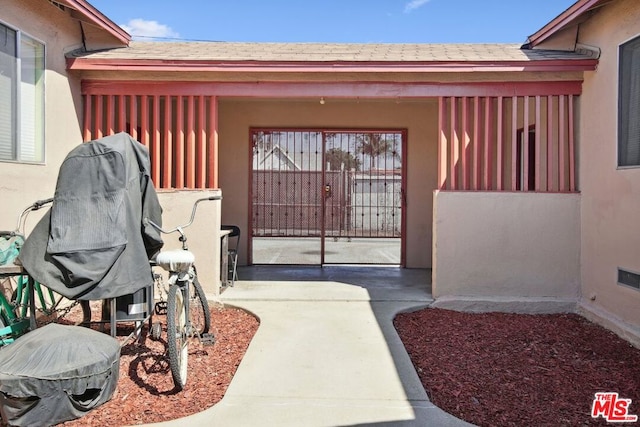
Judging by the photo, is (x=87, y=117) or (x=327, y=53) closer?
(x=87, y=117)

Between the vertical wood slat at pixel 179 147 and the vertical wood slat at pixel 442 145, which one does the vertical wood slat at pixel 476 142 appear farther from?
the vertical wood slat at pixel 179 147

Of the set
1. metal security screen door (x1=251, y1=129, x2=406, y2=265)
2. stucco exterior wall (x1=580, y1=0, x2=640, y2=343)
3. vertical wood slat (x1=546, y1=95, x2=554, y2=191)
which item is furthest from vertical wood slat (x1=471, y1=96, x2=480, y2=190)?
metal security screen door (x1=251, y1=129, x2=406, y2=265)

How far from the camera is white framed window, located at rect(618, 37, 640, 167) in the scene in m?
4.66

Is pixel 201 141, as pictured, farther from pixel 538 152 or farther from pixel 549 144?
pixel 549 144

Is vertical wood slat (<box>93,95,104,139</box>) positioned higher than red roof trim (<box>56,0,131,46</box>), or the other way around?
red roof trim (<box>56,0,131,46</box>)

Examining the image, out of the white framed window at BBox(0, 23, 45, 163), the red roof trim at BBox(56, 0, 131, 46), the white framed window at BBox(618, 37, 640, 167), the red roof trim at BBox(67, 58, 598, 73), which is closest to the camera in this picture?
the white framed window at BBox(0, 23, 45, 163)

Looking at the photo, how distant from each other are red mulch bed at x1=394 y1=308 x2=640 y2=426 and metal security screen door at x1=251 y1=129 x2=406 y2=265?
12.3ft

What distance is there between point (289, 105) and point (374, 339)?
16.1 ft

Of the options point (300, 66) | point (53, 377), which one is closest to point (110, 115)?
point (300, 66)

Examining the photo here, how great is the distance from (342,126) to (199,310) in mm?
4756

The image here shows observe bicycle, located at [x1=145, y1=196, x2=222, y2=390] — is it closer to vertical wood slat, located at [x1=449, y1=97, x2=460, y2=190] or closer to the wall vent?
vertical wood slat, located at [x1=449, y1=97, x2=460, y2=190]

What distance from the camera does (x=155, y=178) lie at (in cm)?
Answer: 596

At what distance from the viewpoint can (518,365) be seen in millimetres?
3973

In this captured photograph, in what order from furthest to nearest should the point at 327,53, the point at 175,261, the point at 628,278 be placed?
the point at 327,53
the point at 628,278
the point at 175,261
